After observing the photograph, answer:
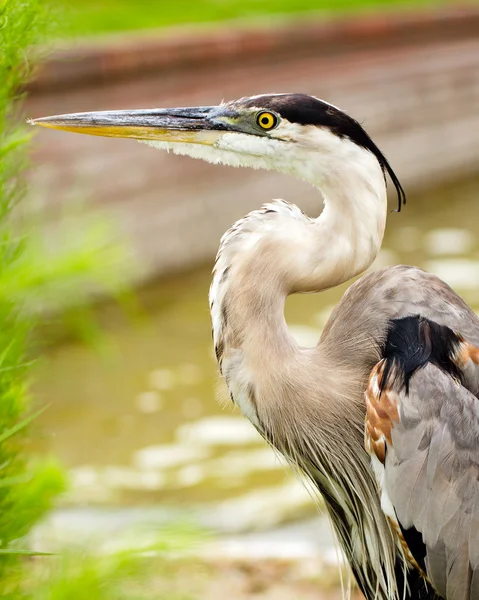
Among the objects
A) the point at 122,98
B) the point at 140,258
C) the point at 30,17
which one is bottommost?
the point at 30,17

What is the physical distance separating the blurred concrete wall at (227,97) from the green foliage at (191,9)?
97 centimetres

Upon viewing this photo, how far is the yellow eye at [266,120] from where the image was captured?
6.52ft

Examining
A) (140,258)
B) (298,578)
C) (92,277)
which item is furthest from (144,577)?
(140,258)

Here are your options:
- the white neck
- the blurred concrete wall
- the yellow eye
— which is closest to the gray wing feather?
the white neck

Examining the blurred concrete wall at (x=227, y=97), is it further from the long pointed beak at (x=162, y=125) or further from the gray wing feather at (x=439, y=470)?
the gray wing feather at (x=439, y=470)

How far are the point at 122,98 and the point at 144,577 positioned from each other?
5156 mm

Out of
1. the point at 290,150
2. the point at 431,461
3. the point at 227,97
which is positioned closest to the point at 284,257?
the point at 290,150

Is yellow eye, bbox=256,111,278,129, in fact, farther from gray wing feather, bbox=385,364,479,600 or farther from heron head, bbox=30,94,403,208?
gray wing feather, bbox=385,364,479,600

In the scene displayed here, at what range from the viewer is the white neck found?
6.33ft

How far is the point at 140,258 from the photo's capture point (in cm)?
614

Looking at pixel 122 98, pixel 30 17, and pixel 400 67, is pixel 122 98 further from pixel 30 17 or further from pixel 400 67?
pixel 30 17

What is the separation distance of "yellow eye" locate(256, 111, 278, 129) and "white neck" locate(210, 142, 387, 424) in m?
0.11

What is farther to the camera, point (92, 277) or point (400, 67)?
point (400, 67)

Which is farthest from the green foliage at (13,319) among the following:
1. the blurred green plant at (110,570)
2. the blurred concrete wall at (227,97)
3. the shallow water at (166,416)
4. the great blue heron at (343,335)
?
the blurred concrete wall at (227,97)
